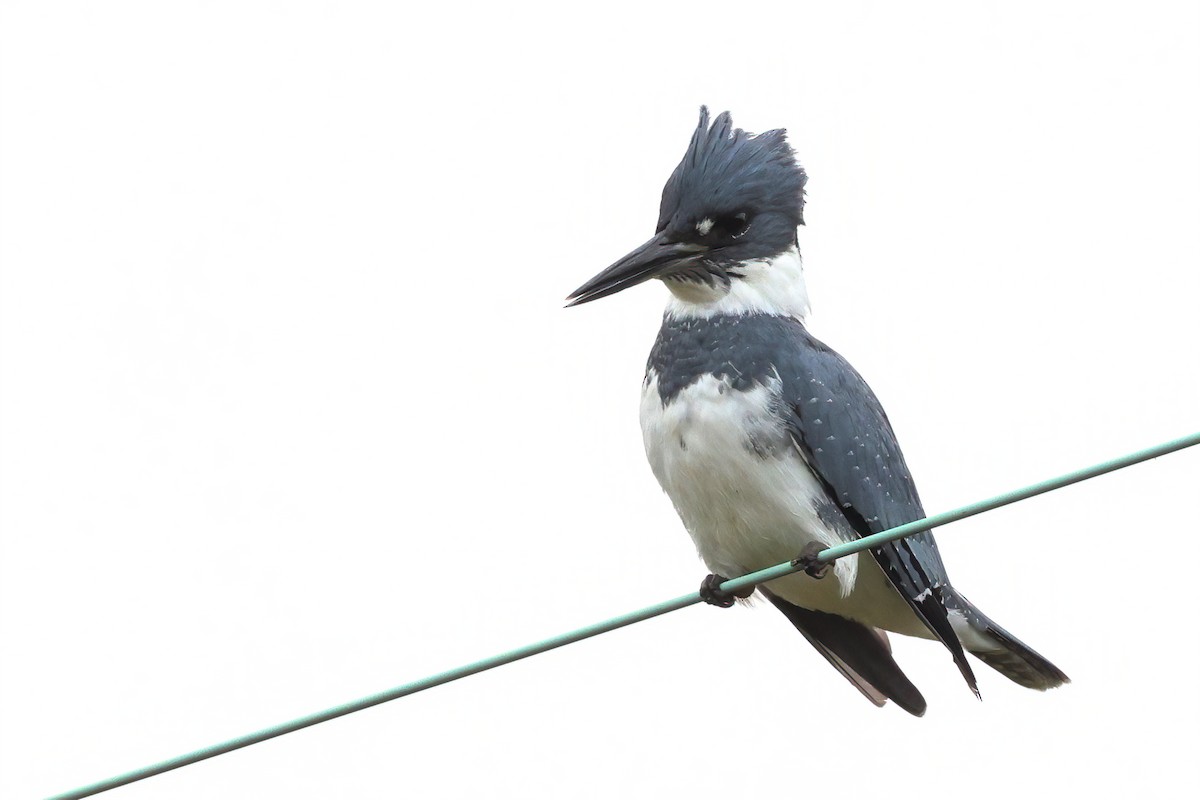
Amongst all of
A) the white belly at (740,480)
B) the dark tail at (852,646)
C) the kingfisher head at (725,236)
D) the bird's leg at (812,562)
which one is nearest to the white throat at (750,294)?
the kingfisher head at (725,236)

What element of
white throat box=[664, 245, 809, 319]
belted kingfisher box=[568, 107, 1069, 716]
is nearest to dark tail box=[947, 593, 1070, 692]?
belted kingfisher box=[568, 107, 1069, 716]

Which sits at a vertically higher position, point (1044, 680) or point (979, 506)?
point (979, 506)

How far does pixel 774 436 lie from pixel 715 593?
554 millimetres

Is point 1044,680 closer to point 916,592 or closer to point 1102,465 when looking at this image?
point 916,592

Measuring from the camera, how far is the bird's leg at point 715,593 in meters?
5.31

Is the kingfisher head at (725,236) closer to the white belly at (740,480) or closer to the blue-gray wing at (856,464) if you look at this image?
the blue-gray wing at (856,464)

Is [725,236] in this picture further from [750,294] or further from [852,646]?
[852,646]

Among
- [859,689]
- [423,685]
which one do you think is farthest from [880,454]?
[423,685]

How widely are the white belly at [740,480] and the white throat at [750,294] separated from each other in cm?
34

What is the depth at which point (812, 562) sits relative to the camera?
16.3 ft

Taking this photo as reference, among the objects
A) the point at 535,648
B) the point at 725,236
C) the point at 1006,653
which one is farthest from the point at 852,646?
the point at 535,648

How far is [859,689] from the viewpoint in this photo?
5.70 meters

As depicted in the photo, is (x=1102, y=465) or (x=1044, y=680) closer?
(x=1102, y=465)

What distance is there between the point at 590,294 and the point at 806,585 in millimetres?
1183
